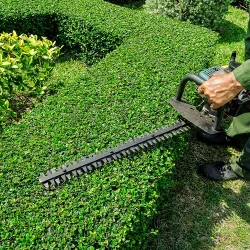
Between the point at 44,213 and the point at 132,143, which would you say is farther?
the point at 132,143

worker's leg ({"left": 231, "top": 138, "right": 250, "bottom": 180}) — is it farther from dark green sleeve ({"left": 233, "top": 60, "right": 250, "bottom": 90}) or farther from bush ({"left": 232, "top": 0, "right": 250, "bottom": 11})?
bush ({"left": 232, "top": 0, "right": 250, "bottom": 11})

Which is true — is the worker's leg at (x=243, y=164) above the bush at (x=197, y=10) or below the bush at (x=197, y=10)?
below

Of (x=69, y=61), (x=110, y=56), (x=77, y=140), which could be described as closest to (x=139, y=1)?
(x=69, y=61)

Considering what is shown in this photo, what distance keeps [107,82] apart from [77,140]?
3.27 feet

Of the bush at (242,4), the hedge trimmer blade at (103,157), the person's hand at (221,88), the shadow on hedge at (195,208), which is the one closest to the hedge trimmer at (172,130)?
the hedge trimmer blade at (103,157)

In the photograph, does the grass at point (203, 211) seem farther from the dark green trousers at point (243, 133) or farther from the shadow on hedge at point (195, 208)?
the dark green trousers at point (243, 133)

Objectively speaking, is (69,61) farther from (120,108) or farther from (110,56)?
(120,108)

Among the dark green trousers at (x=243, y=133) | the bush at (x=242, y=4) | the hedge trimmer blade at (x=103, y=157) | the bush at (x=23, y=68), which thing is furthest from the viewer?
the bush at (x=242, y=4)

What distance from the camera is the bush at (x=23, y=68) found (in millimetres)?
3877

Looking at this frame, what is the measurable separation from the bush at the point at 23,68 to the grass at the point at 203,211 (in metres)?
2.02

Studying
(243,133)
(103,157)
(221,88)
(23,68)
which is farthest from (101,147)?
(23,68)

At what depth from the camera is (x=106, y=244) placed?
2.34m

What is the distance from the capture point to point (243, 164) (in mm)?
3518

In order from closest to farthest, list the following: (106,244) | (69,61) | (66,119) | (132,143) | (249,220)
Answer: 1. (106,244)
2. (132,143)
3. (66,119)
4. (249,220)
5. (69,61)
